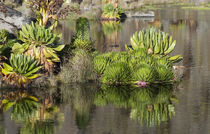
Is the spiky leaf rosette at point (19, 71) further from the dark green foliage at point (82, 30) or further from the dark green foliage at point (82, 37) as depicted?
the dark green foliage at point (82, 30)

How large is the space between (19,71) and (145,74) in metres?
4.99

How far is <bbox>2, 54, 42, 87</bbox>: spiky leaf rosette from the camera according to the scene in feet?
60.1

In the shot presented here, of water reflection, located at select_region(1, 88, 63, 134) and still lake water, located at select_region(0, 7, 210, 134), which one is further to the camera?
water reflection, located at select_region(1, 88, 63, 134)

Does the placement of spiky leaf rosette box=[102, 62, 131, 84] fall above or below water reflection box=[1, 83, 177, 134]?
above

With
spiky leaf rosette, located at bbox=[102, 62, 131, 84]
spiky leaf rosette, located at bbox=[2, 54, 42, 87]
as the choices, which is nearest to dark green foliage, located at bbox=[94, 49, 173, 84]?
spiky leaf rosette, located at bbox=[102, 62, 131, 84]

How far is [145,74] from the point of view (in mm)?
18484

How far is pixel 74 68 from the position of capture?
63.8 feet

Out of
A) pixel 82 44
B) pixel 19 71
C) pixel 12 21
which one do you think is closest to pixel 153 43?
pixel 82 44

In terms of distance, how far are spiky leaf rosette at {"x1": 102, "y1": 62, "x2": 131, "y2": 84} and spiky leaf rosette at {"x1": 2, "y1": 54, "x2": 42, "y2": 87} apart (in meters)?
2.87

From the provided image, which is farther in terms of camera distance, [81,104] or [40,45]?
[40,45]

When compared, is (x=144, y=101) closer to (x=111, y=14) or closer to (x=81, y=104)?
(x=81, y=104)

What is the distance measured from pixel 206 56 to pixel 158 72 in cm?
771

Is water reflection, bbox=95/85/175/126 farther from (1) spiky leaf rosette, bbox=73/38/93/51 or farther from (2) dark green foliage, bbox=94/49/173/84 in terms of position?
(1) spiky leaf rosette, bbox=73/38/93/51

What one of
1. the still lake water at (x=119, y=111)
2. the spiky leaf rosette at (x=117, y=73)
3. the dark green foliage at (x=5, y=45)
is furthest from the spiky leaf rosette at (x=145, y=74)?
the dark green foliage at (x=5, y=45)
